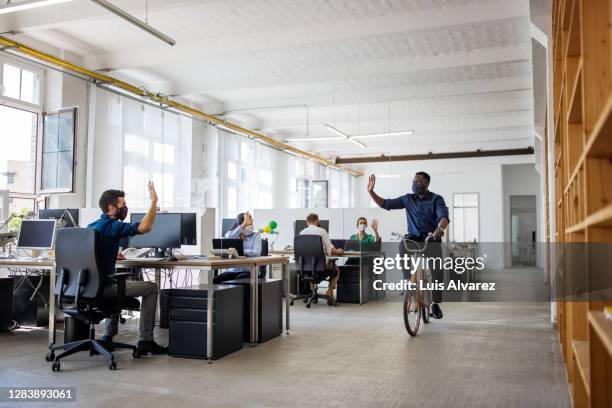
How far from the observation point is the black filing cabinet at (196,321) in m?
3.87

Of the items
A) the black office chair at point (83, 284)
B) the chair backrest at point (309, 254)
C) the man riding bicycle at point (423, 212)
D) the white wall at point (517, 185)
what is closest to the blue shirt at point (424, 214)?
the man riding bicycle at point (423, 212)

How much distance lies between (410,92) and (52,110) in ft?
19.5

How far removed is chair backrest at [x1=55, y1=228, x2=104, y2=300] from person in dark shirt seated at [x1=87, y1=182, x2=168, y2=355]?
67 millimetres

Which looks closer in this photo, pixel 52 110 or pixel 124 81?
pixel 52 110

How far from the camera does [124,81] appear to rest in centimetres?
879

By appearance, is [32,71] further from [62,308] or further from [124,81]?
[62,308]

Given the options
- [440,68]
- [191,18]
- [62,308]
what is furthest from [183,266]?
[440,68]

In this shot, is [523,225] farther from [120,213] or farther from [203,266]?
[120,213]

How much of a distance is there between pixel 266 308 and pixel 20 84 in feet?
16.8

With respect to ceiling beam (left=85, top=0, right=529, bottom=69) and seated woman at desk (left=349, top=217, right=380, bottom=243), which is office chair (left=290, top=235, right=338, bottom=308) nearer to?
seated woman at desk (left=349, top=217, right=380, bottom=243)

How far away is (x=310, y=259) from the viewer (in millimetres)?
6809

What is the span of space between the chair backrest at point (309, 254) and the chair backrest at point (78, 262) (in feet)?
11.5

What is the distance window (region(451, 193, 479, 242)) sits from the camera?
16312mm

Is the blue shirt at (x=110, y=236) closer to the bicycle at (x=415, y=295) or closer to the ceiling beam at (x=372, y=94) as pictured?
the bicycle at (x=415, y=295)
